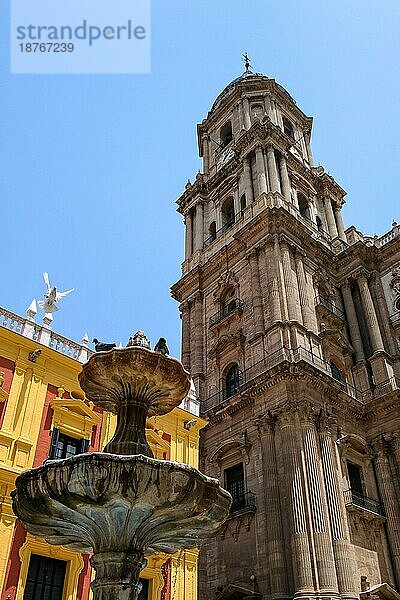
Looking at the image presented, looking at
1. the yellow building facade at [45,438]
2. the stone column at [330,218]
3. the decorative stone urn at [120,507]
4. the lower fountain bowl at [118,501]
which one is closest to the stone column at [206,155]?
the stone column at [330,218]

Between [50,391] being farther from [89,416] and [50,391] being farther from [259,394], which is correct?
[259,394]

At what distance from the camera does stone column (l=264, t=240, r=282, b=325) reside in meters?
22.4

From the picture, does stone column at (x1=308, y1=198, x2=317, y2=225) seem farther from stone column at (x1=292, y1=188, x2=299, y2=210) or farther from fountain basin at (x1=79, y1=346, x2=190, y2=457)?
fountain basin at (x1=79, y1=346, x2=190, y2=457)

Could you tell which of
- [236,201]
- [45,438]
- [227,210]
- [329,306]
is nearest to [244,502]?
[45,438]

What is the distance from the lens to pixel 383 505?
66.0 feet

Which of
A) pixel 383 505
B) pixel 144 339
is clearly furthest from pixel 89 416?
pixel 383 505

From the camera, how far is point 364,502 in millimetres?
19750

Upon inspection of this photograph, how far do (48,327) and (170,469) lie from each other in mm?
10169

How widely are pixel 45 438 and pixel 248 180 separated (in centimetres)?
1897

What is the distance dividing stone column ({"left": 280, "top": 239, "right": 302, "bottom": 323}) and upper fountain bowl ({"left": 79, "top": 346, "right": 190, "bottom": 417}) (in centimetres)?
1350

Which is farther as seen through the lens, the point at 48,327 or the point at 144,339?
the point at 48,327

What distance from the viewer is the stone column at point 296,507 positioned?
52.2 feet

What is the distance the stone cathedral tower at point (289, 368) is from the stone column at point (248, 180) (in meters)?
0.08

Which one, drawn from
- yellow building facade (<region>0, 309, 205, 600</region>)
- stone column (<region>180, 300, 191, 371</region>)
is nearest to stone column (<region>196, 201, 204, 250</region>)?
stone column (<region>180, 300, 191, 371</region>)
